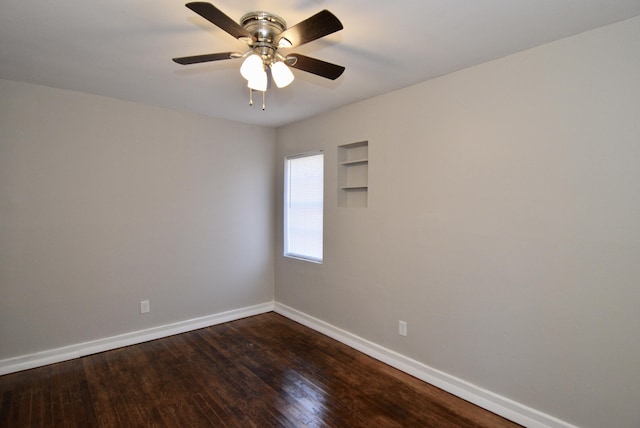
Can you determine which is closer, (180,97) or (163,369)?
(163,369)

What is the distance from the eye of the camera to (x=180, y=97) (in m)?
3.10

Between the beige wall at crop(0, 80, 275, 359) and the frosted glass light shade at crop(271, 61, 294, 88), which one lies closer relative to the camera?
the frosted glass light shade at crop(271, 61, 294, 88)

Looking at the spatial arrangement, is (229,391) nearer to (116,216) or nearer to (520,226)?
(116,216)

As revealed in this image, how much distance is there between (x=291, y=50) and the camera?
84.5 inches

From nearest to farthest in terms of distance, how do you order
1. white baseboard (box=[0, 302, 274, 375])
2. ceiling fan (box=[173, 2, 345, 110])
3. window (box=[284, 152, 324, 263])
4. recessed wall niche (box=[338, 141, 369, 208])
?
ceiling fan (box=[173, 2, 345, 110]) → white baseboard (box=[0, 302, 274, 375]) → recessed wall niche (box=[338, 141, 369, 208]) → window (box=[284, 152, 324, 263])

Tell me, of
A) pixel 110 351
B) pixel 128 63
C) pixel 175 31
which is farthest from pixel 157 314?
pixel 175 31

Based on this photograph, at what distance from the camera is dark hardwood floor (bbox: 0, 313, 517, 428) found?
84.2 inches

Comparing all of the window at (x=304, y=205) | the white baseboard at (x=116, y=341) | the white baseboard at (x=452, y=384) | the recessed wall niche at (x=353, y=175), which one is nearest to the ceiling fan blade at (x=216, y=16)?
the recessed wall niche at (x=353, y=175)

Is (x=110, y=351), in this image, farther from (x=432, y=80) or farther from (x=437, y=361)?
(x=432, y=80)

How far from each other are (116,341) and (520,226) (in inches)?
149

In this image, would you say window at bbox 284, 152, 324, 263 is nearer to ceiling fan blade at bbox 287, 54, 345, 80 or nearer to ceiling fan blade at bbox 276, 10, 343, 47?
ceiling fan blade at bbox 287, 54, 345, 80

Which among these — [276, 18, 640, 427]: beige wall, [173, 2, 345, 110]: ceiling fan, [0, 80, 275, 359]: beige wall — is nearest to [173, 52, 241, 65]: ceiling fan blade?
[173, 2, 345, 110]: ceiling fan

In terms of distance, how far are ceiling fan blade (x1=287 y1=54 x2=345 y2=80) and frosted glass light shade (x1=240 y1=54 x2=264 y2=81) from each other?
0.57 feet

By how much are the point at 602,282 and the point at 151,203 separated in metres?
3.86
